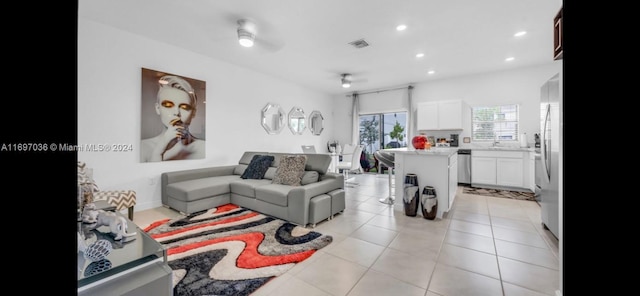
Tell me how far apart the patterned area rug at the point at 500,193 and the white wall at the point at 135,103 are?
15.0 feet

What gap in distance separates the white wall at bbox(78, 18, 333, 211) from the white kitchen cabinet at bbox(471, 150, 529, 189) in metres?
4.74

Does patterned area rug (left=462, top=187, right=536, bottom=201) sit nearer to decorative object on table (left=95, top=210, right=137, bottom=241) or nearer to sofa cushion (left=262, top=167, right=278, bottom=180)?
sofa cushion (left=262, top=167, right=278, bottom=180)

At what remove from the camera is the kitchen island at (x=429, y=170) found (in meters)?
3.08

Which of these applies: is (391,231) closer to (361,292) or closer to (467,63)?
(361,292)

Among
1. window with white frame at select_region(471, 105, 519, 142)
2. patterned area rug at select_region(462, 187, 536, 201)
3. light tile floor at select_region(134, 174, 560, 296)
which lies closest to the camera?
light tile floor at select_region(134, 174, 560, 296)

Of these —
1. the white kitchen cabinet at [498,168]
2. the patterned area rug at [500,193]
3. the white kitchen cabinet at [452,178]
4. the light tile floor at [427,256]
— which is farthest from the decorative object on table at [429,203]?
the white kitchen cabinet at [498,168]

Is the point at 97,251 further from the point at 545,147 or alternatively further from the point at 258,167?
the point at 545,147

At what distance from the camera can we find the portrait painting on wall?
343cm

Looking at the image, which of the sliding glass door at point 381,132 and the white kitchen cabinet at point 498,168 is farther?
the sliding glass door at point 381,132

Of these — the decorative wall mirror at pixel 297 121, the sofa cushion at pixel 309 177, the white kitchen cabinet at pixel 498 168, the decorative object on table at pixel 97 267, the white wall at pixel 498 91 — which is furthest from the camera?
the decorative wall mirror at pixel 297 121

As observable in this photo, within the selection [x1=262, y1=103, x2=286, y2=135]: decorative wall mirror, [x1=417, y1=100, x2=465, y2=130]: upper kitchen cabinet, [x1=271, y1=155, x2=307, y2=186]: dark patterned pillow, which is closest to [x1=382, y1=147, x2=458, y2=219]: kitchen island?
[x1=271, y1=155, x2=307, y2=186]: dark patterned pillow

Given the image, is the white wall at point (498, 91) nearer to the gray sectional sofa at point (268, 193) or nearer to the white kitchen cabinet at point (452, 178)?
the white kitchen cabinet at point (452, 178)

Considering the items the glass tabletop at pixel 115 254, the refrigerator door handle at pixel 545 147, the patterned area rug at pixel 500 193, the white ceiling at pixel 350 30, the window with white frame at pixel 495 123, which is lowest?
the patterned area rug at pixel 500 193
